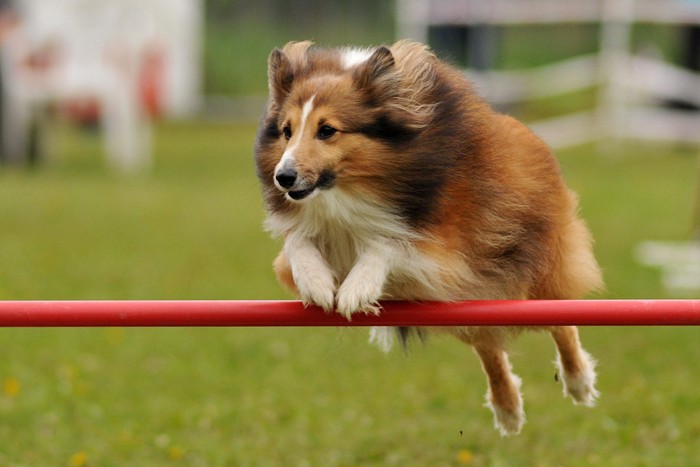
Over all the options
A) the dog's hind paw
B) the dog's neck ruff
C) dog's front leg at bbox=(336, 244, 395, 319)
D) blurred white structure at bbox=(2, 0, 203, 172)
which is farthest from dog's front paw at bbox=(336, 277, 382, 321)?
blurred white structure at bbox=(2, 0, 203, 172)

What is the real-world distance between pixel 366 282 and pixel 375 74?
74 centimetres

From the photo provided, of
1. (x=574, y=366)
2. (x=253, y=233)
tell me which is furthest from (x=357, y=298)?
(x=253, y=233)

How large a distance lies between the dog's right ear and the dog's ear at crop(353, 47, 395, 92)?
11.2 inches

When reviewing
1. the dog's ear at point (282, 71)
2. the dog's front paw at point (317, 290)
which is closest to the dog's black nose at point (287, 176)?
the dog's front paw at point (317, 290)

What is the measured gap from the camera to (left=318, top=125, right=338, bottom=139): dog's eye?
4113 millimetres

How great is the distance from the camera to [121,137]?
18891 mm

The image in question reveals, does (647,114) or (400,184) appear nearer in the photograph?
(400,184)

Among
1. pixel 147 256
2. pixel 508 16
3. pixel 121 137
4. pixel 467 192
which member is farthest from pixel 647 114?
pixel 467 192

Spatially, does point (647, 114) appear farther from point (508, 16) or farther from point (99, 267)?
point (99, 267)

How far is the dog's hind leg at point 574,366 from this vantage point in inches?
203

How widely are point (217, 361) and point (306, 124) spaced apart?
158 inches

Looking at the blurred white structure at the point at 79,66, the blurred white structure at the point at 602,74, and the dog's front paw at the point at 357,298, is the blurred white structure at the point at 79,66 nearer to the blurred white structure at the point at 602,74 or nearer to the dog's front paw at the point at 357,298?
the blurred white structure at the point at 602,74

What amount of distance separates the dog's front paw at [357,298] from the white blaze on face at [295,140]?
48cm

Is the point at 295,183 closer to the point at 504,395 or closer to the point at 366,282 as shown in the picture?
the point at 366,282
